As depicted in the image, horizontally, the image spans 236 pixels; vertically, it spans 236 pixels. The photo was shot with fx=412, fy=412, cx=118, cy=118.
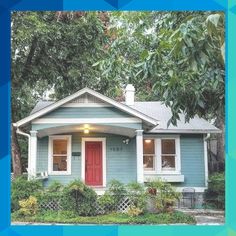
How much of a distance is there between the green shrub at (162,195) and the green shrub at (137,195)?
0.44 ft

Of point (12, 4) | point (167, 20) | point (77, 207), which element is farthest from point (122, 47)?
point (12, 4)

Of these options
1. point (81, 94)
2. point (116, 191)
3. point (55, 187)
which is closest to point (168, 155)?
point (116, 191)

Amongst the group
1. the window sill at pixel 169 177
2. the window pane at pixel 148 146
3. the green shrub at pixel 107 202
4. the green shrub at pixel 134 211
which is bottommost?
the green shrub at pixel 134 211

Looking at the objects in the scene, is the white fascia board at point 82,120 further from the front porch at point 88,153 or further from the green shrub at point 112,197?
the green shrub at point 112,197

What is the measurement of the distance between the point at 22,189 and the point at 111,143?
204cm

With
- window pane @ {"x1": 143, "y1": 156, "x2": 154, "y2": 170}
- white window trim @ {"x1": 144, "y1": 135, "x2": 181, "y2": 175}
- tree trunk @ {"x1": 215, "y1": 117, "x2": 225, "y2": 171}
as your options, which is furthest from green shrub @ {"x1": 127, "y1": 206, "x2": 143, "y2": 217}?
tree trunk @ {"x1": 215, "y1": 117, "x2": 225, "y2": 171}

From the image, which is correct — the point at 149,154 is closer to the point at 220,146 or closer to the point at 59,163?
the point at 220,146

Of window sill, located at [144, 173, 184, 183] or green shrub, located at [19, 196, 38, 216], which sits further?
window sill, located at [144, 173, 184, 183]

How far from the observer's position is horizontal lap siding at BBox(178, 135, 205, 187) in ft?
26.0

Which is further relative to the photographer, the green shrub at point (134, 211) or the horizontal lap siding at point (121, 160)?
the horizontal lap siding at point (121, 160)

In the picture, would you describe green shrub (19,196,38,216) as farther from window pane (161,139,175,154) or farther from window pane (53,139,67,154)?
window pane (161,139,175,154)

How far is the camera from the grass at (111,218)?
19.8ft

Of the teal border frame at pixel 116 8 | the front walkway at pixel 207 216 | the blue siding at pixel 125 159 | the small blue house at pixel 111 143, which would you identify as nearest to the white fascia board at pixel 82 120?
the small blue house at pixel 111 143

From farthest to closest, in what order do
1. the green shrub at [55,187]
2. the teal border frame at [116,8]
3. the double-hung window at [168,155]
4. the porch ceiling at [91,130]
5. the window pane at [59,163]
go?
the double-hung window at [168,155]
the window pane at [59,163]
the porch ceiling at [91,130]
the green shrub at [55,187]
the teal border frame at [116,8]
